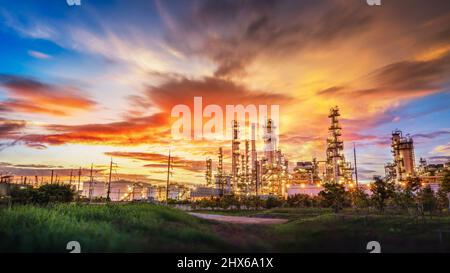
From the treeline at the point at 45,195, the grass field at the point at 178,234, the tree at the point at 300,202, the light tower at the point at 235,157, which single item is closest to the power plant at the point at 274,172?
the light tower at the point at 235,157

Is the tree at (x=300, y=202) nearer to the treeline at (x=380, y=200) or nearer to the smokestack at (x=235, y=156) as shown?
the treeline at (x=380, y=200)

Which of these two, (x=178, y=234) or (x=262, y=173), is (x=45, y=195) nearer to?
(x=178, y=234)

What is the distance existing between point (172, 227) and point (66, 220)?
9.45 ft

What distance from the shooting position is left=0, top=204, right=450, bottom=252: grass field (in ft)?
24.3

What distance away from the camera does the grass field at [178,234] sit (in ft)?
24.3

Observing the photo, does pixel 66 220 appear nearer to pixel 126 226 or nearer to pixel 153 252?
pixel 126 226

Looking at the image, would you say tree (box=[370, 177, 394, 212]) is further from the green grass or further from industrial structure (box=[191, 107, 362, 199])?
industrial structure (box=[191, 107, 362, 199])

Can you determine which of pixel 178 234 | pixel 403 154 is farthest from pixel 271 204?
pixel 403 154

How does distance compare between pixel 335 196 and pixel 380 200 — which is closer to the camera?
pixel 380 200

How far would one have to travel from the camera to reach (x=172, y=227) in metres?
9.31

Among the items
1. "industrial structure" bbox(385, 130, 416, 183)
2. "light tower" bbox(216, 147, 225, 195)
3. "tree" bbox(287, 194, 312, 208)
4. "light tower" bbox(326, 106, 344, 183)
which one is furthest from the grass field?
"light tower" bbox(216, 147, 225, 195)

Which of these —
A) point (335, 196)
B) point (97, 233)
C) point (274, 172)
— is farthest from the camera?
point (274, 172)

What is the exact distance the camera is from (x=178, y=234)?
862 cm
